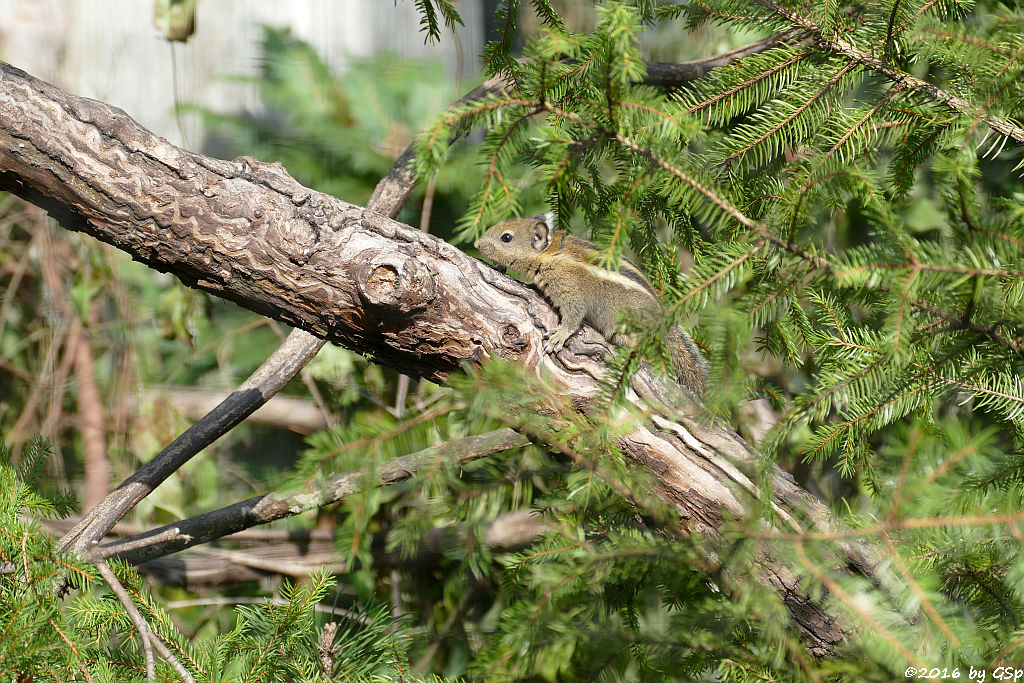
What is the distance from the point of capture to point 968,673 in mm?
822

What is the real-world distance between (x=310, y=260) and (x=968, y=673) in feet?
3.55

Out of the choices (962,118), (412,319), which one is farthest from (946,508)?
(412,319)

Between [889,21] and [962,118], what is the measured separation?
0.62ft

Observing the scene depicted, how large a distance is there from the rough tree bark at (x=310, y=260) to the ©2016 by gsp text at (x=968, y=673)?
0.27 m

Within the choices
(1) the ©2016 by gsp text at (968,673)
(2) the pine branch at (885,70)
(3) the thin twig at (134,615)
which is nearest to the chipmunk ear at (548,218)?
(2) the pine branch at (885,70)

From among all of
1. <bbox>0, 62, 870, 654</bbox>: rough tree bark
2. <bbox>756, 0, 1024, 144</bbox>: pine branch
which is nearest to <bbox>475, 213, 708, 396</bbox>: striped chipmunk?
<bbox>0, 62, 870, 654</bbox>: rough tree bark

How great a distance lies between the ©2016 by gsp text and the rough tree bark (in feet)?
0.90

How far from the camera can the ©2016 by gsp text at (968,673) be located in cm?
74

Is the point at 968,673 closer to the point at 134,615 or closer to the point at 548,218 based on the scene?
the point at 134,615

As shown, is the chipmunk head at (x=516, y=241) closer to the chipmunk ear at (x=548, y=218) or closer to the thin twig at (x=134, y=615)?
the chipmunk ear at (x=548, y=218)

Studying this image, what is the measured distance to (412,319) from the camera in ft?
4.13

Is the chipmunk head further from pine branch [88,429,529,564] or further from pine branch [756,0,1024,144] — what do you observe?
pine branch [756,0,1024,144]

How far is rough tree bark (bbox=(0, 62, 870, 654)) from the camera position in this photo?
1.20 m

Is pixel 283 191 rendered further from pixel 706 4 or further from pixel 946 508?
pixel 946 508
